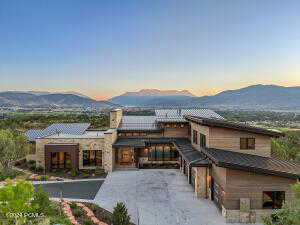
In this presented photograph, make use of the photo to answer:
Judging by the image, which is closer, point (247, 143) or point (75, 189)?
point (247, 143)

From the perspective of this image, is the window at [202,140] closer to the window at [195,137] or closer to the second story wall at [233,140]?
the second story wall at [233,140]

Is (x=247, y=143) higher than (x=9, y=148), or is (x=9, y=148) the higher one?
(x=247, y=143)

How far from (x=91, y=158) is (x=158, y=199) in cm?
1309

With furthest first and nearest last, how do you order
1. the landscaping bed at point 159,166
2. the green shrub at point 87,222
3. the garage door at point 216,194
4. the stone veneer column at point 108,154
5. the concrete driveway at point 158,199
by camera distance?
the landscaping bed at point 159,166
the stone veneer column at point 108,154
the garage door at point 216,194
the concrete driveway at point 158,199
the green shrub at point 87,222

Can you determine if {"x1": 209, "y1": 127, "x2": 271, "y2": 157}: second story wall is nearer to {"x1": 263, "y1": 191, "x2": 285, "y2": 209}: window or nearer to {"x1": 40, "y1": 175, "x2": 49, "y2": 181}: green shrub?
{"x1": 263, "y1": 191, "x2": 285, "y2": 209}: window

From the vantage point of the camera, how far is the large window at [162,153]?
3372 cm

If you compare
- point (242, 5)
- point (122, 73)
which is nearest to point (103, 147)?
point (242, 5)

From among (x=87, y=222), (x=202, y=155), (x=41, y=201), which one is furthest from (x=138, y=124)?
(x=41, y=201)

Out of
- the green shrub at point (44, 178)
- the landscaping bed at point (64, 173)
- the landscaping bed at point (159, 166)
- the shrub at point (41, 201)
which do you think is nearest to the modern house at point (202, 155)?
the landscaping bed at point (159, 166)

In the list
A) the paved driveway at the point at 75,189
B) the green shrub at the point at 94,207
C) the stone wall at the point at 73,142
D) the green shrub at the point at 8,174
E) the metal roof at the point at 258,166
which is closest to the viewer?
the metal roof at the point at 258,166

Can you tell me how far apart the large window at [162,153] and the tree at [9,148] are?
14.7 meters

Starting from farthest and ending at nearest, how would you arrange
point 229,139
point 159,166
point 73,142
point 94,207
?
point 159,166, point 73,142, point 229,139, point 94,207

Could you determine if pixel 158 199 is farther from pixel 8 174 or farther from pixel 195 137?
pixel 8 174

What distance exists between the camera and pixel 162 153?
3375 cm
